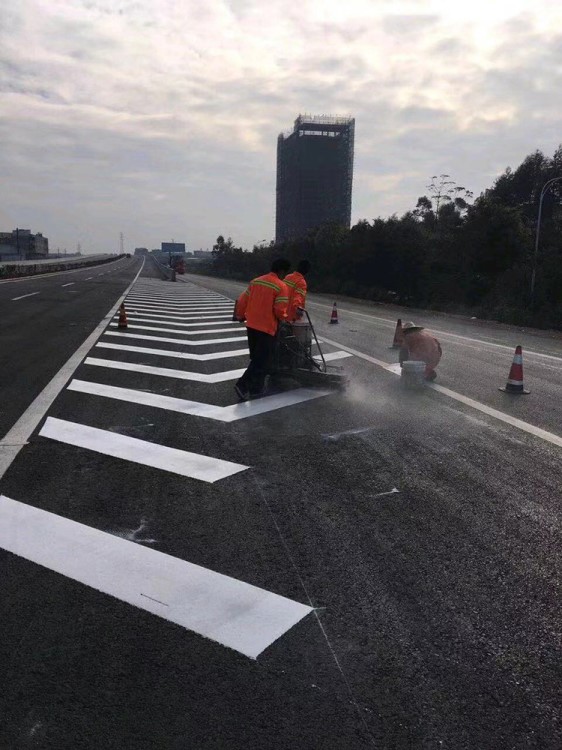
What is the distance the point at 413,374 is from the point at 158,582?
637 centimetres

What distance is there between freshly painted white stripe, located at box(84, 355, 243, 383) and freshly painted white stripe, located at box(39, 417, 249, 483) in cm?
297

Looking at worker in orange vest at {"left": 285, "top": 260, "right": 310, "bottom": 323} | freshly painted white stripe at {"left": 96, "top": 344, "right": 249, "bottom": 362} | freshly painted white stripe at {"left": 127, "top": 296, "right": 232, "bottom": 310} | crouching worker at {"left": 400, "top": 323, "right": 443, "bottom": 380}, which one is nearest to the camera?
worker in orange vest at {"left": 285, "top": 260, "right": 310, "bottom": 323}

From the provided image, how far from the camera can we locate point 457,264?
36.9m

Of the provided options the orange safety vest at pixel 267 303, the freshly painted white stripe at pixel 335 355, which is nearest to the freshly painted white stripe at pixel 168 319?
the freshly painted white stripe at pixel 335 355

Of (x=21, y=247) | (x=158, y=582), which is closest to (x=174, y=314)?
(x=158, y=582)

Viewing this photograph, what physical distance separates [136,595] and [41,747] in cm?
102

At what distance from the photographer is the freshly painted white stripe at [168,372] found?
9.22m

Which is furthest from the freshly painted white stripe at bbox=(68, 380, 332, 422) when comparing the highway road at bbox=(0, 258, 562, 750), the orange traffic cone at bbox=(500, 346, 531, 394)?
the orange traffic cone at bbox=(500, 346, 531, 394)

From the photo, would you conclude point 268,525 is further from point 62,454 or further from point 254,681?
point 62,454

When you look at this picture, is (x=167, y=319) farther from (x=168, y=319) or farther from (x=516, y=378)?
(x=516, y=378)

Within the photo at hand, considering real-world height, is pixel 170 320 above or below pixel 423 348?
below

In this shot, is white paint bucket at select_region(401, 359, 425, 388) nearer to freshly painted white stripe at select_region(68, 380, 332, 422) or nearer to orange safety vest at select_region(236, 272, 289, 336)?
freshly painted white stripe at select_region(68, 380, 332, 422)

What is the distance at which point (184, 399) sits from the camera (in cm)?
776

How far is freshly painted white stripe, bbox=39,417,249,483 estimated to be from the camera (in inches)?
202
